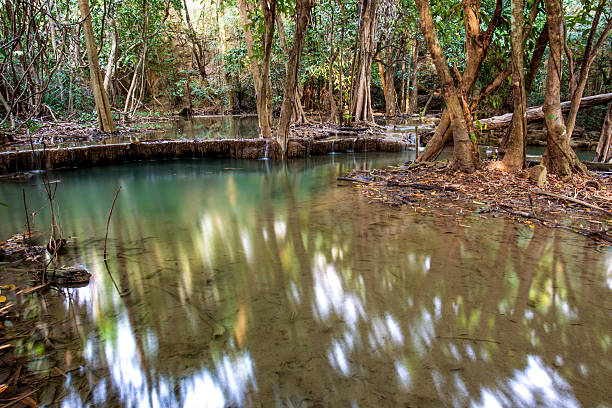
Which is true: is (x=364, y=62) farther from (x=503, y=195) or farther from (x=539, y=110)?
(x=503, y=195)

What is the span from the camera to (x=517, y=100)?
18.6 feet

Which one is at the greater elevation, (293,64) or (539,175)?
(293,64)

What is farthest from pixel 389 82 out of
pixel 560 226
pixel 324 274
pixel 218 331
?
pixel 218 331

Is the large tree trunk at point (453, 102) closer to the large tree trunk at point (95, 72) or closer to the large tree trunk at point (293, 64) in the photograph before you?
the large tree trunk at point (293, 64)

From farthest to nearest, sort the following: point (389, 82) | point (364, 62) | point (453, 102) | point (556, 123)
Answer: point (389, 82)
point (364, 62)
point (453, 102)
point (556, 123)

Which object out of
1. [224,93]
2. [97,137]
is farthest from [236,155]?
[224,93]

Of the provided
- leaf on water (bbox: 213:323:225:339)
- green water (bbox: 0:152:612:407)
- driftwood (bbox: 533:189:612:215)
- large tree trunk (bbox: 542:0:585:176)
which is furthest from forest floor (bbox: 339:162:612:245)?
leaf on water (bbox: 213:323:225:339)

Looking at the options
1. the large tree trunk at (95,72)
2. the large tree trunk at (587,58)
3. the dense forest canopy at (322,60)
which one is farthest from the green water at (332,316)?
the large tree trunk at (95,72)

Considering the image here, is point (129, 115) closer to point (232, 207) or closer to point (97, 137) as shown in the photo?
point (97, 137)

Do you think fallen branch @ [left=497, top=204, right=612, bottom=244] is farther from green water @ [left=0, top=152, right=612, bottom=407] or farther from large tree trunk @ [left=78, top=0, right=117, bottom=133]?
large tree trunk @ [left=78, top=0, right=117, bottom=133]

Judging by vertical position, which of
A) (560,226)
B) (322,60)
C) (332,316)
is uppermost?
(322,60)

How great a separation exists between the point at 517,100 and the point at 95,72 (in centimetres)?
896

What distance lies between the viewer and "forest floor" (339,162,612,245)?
4266mm

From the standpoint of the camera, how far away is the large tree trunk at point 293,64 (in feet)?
24.0
